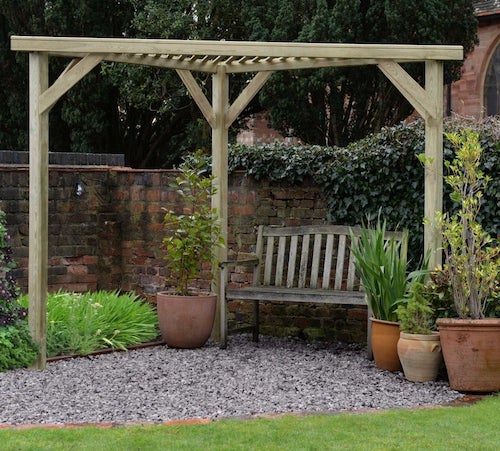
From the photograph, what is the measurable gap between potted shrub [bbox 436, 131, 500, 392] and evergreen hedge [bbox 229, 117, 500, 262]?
65 centimetres

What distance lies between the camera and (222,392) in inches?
284

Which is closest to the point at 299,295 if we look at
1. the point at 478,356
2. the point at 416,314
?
the point at 416,314

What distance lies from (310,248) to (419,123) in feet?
5.07

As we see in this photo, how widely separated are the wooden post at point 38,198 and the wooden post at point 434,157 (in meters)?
2.82

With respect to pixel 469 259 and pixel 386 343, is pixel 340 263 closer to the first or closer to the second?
pixel 386 343

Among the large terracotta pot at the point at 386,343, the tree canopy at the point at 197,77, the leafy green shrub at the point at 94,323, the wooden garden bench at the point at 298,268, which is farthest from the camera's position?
the tree canopy at the point at 197,77

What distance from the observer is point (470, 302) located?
7.46 meters

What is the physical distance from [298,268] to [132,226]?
212cm

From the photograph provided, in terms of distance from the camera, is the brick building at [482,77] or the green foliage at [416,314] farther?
the brick building at [482,77]

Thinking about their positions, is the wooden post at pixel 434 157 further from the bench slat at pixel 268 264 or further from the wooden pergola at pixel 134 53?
the bench slat at pixel 268 264

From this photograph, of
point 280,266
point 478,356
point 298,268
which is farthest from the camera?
point 298,268

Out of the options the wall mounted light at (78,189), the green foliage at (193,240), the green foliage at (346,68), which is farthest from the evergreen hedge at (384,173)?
the green foliage at (346,68)

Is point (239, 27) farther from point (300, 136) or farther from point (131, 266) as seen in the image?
point (131, 266)

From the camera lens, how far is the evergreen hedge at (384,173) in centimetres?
847
